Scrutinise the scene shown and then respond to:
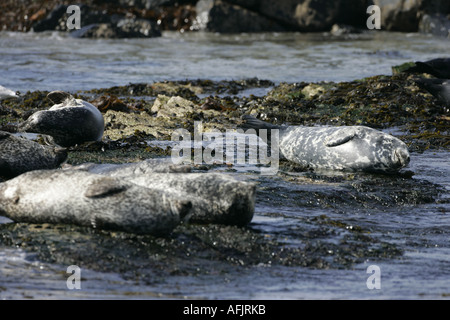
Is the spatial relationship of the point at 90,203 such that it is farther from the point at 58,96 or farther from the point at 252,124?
the point at 58,96

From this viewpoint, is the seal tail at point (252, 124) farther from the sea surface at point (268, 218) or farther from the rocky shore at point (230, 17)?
the rocky shore at point (230, 17)

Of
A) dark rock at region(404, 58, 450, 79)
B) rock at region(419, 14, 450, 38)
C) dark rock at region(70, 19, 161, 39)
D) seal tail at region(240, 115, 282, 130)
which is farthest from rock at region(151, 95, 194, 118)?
rock at region(419, 14, 450, 38)

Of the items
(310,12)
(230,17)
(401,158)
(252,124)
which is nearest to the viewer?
(401,158)

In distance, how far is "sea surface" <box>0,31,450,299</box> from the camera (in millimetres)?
4113

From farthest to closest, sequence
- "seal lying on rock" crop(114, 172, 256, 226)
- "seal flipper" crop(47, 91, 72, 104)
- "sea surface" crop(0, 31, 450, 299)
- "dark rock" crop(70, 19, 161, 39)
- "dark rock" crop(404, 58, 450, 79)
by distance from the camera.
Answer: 1. "dark rock" crop(70, 19, 161, 39)
2. "dark rock" crop(404, 58, 450, 79)
3. "seal flipper" crop(47, 91, 72, 104)
4. "seal lying on rock" crop(114, 172, 256, 226)
5. "sea surface" crop(0, 31, 450, 299)

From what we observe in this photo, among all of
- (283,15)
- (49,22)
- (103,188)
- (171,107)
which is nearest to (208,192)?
(103,188)

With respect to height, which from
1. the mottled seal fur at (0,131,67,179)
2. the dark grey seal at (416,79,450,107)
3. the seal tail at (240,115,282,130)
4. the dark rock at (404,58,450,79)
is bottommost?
the mottled seal fur at (0,131,67,179)

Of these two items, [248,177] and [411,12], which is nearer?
[248,177]

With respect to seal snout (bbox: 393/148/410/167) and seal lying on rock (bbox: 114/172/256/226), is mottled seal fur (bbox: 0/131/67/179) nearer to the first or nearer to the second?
seal lying on rock (bbox: 114/172/256/226)

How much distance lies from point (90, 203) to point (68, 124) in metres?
3.05

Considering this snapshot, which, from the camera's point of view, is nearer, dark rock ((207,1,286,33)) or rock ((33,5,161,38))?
rock ((33,5,161,38))

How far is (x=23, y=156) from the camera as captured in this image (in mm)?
6398

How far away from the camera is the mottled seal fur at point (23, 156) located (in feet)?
20.6
